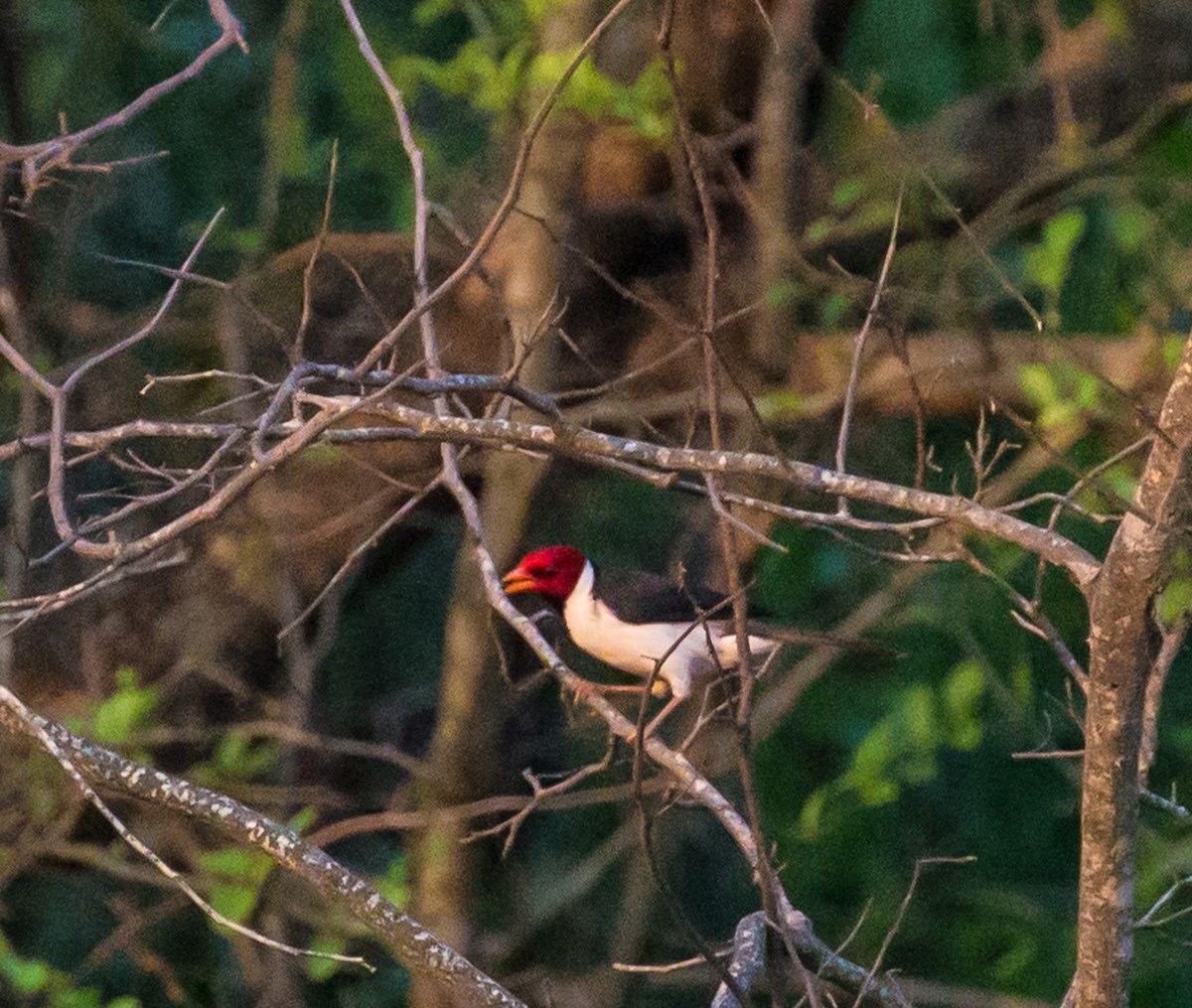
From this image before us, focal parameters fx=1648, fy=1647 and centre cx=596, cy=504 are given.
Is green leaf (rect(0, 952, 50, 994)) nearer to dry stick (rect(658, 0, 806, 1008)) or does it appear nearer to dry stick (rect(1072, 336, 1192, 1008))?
dry stick (rect(658, 0, 806, 1008))

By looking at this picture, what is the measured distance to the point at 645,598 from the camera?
12.7 ft

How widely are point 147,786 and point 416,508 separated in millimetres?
2722

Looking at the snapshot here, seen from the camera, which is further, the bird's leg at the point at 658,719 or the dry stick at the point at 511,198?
the bird's leg at the point at 658,719

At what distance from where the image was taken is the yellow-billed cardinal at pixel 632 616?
3.77m

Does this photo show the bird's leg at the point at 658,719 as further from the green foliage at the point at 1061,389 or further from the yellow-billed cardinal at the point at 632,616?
the green foliage at the point at 1061,389

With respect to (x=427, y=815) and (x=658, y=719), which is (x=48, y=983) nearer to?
(x=427, y=815)

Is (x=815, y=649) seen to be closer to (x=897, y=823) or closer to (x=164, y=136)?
(x=897, y=823)

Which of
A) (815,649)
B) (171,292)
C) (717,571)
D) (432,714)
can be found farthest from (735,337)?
(171,292)

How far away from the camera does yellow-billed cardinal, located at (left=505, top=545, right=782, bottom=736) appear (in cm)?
377

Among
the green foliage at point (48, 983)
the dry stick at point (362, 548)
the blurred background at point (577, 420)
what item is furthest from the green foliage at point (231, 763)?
the dry stick at point (362, 548)

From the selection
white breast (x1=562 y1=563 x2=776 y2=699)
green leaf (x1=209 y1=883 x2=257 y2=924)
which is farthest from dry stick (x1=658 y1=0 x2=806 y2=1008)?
green leaf (x1=209 y1=883 x2=257 y2=924)

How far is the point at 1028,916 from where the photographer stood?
5.56m

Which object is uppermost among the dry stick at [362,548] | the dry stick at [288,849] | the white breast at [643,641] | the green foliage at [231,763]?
the dry stick at [288,849]

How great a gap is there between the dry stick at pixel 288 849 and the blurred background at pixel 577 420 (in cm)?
179
